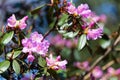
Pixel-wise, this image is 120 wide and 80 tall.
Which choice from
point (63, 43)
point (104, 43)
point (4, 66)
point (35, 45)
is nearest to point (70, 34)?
point (35, 45)

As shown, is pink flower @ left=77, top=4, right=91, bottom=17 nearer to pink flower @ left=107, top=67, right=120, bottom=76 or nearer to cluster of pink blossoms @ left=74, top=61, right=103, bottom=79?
cluster of pink blossoms @ left=74, top=61, right=103, bottom=79

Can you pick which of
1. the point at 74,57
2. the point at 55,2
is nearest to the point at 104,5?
the point at 74,57

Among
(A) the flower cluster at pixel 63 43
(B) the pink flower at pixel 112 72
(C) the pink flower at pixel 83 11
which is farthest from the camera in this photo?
(A) the flower cluster at pixel 63 43

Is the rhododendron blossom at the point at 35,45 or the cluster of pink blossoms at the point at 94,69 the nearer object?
the rhododendron blossom at the point at 35,45

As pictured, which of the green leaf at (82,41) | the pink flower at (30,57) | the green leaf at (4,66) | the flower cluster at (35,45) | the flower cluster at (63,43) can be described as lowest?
the flower cluster at (63,43)

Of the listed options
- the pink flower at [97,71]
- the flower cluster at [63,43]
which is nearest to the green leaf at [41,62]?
the pink flower at [97,71]

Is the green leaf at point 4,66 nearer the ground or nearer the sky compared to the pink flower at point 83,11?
nearer the ground

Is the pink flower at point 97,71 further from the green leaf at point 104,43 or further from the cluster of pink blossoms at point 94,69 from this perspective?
the green leaf at point 104,43

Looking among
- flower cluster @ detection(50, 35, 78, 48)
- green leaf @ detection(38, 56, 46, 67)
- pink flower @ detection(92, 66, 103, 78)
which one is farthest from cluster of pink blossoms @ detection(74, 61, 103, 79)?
green leaf @ detection(38, 56, 46, 67)

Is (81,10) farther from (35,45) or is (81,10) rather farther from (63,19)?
(35,45)

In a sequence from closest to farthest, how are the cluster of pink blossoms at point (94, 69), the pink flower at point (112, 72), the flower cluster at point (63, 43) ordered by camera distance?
the cluster of pink blossoms at point (94, 69), the pink flower at point (112, 72), the flower cluster at point (63, 43)

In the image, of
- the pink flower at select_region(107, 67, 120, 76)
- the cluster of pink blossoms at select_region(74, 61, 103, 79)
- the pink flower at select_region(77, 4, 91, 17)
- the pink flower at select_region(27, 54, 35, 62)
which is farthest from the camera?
the pink flower at select_region(107, 67, 120, 76)

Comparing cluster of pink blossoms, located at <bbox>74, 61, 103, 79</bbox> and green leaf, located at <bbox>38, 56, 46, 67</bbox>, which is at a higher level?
green leaf, located at <bbox>38, 56, 46, 67</bbox>
